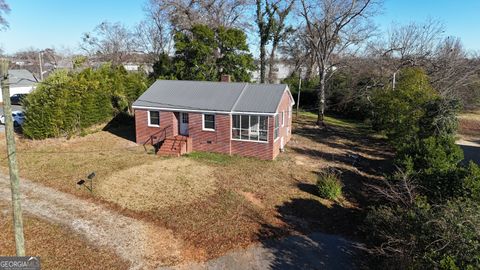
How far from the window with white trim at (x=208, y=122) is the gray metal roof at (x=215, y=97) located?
54cm

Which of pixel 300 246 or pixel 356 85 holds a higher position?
pixel 356 85

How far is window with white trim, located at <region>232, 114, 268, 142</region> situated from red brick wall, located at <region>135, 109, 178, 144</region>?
4287 mm

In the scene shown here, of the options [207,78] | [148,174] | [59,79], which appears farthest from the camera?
[207,78]

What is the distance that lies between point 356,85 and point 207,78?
18.2 m

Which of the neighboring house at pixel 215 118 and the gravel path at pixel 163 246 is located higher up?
the neighboring house at pixel 215 118

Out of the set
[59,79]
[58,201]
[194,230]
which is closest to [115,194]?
[58,201]

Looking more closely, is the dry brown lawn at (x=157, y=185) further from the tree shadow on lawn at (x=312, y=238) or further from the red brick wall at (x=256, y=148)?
the tree shadow on lawn at (x=312, y=238)

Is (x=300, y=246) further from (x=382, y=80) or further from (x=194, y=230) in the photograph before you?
(x=382, y=80)

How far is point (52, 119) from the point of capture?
22562 mm

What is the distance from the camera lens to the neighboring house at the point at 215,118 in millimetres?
19625

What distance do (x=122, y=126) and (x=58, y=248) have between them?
19333mm

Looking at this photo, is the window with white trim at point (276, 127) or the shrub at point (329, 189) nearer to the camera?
the shrub at point (329, 189)

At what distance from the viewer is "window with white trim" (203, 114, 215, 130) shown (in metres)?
20.5

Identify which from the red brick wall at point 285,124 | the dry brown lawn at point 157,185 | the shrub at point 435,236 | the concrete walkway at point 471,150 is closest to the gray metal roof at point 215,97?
the red brick wall at point 285,124
